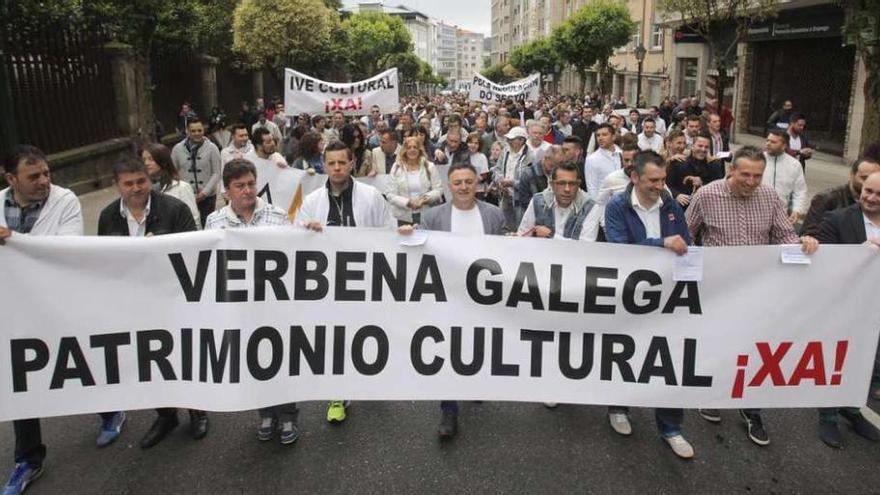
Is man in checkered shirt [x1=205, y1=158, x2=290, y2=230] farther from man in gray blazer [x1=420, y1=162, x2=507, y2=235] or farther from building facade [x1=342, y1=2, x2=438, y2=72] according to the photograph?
building facade [x1=342, y1=2, x2=438, y2=72]

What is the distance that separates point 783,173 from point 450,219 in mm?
3415

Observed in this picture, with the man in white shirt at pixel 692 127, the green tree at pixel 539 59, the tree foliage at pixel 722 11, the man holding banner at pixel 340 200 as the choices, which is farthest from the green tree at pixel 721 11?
the green tree at pixel 539 59

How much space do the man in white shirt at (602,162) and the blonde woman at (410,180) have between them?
2.01m

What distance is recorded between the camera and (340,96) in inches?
498

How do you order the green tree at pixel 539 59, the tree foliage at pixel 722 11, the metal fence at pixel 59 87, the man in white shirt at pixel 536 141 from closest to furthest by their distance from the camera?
the man in white shirt at pixel 536 141
the metal fence at pixel 59 87
the tree foliage at pixel 722 11
the green tree at pixel 539 59

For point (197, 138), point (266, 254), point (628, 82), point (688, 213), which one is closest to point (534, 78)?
point (197, 138)

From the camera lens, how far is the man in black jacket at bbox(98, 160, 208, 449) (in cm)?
393

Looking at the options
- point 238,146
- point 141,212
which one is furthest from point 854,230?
point 238,146

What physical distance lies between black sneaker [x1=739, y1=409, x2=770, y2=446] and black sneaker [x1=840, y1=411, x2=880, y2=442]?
55 centimetres

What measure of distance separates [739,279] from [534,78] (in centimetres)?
1580

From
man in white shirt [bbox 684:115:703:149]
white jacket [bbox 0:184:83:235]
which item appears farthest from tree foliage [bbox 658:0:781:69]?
white jacket [bbox 0:184:83:235]

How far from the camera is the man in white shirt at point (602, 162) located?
7.54 meters

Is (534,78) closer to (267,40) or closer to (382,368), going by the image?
(267,40)

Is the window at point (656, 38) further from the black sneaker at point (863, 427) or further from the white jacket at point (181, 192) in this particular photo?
the white jacket at point (181, 192)
